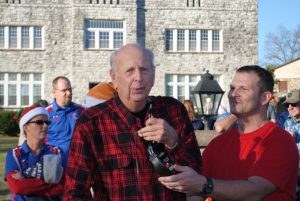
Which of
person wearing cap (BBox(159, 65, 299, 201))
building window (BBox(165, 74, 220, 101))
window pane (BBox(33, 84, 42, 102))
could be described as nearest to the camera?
person wearing cap (BBox(159, 65, 299, 201))

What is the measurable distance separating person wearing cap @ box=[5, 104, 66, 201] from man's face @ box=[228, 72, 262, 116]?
1763mm

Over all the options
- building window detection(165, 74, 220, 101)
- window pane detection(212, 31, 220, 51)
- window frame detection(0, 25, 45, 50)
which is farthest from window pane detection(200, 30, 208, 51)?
window frame detection(0, 25, 45, 50)

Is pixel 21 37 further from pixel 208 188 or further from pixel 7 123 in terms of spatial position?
pixel 208 188

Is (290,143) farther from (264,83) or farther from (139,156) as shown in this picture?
(139,156)

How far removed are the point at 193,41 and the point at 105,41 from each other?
225 inches

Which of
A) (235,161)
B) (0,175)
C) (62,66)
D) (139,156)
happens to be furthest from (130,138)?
(62,66)

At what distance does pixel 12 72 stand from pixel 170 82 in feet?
32.3

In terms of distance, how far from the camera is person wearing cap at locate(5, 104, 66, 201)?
412 cm

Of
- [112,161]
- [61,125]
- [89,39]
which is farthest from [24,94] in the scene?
[112,161]

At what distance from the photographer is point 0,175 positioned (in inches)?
446

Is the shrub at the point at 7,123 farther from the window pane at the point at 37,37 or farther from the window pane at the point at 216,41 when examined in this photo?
the window pane at the point at 216,41

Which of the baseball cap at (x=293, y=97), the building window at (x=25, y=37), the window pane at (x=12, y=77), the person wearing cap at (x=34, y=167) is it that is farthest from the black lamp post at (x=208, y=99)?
the window pane at (x=12, y=77)

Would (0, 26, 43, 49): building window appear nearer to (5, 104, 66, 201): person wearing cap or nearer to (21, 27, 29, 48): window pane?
(21, 27, 29, 48): window pane

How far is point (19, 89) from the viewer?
29.7m
